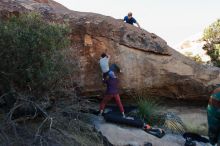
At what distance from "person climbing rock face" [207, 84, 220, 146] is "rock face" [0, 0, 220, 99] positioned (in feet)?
30.1

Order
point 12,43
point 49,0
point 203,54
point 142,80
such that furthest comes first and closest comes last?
point 203,54, point 49,0, point 142,80, point 12,43

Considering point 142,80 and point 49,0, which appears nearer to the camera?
point 142,80

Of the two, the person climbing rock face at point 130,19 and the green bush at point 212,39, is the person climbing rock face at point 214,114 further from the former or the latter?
the green bush at point 212,39

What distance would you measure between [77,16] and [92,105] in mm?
2941

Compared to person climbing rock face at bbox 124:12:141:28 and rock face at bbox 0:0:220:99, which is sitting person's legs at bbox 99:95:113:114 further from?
person climbing rock face at bbox 124:12:141:28

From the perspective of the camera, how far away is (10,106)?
434 inches

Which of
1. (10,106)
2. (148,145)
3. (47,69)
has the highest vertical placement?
(47,69)

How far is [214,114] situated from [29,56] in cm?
654

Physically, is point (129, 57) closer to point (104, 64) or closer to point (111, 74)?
point (104, 64)

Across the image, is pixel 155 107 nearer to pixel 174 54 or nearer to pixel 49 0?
pixel 174 54

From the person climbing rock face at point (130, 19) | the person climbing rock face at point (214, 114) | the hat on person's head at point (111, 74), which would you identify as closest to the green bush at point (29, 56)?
the hat on person's head at point (111, 74)

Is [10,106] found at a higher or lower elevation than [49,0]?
lower

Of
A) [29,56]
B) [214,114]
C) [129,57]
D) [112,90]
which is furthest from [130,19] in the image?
[214,114]

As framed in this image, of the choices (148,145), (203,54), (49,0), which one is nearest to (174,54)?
(148,145)
